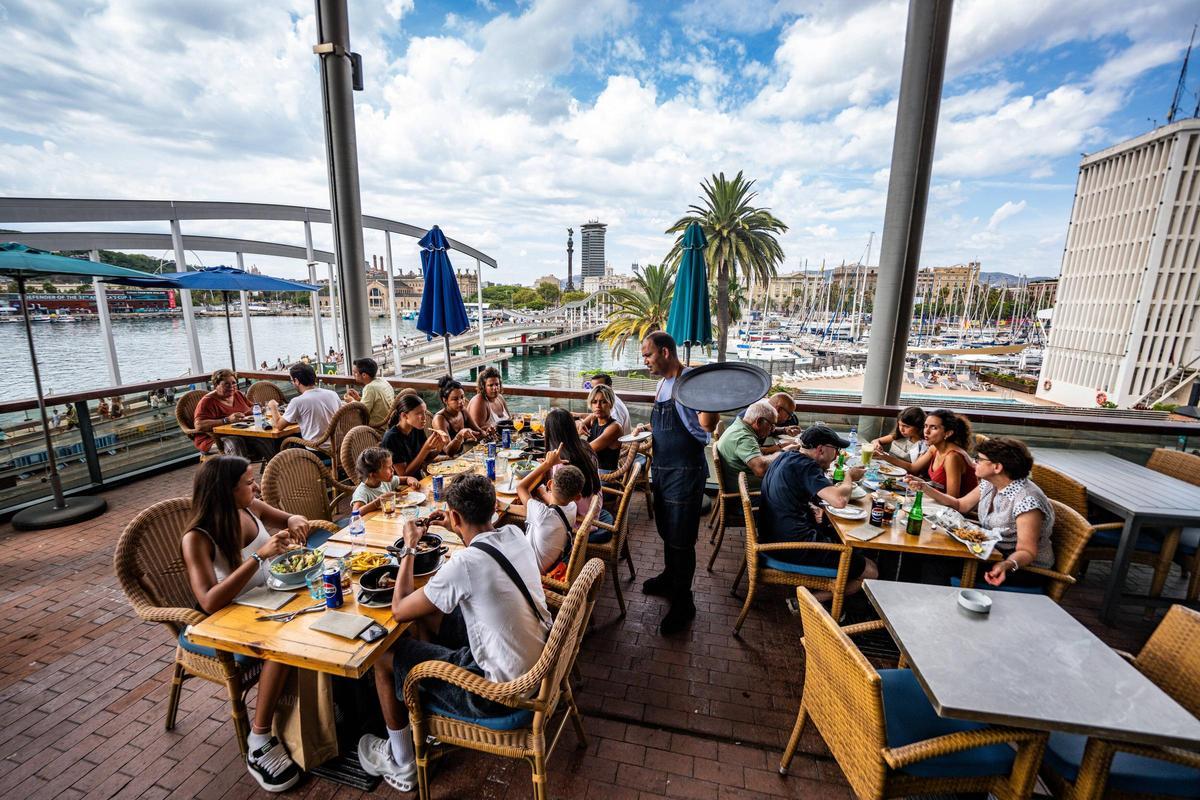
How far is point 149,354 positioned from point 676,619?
74.1 metres

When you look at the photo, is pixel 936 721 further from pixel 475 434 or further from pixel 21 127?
pixel 21 127

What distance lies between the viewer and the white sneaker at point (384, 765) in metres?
2.20

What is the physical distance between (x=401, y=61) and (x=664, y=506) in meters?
8.24

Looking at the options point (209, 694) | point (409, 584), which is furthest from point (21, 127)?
point (409, 584)

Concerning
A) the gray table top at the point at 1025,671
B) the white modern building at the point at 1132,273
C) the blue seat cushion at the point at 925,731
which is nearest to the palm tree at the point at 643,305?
the gray table top at the point at 1025,671

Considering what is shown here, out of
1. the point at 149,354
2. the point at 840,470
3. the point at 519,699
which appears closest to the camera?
the point at 519,699

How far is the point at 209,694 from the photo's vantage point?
2.77m

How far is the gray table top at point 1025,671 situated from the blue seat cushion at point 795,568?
935mm

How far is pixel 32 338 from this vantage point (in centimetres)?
488

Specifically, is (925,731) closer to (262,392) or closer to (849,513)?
(849,513)

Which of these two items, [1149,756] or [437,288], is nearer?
[1149,756]

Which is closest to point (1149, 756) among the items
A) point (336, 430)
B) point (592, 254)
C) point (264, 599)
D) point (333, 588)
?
point (333, 588)

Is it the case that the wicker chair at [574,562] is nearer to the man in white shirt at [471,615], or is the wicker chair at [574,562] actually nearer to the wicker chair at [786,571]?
the man in white shirt at [471,615]

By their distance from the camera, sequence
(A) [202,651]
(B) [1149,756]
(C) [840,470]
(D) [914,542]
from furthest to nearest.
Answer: (C) [840,470] → (D) [914,542] → (A) [202,651] → (B) [1149,756]
